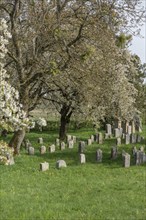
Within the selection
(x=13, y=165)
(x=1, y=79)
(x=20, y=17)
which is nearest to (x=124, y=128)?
(x=20, y=17)

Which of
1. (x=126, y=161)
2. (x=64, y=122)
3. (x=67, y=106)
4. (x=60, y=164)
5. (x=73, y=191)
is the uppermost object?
(x=67, y=106)

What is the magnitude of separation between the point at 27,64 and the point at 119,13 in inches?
188

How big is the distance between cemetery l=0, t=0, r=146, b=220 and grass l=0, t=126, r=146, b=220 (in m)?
0.03

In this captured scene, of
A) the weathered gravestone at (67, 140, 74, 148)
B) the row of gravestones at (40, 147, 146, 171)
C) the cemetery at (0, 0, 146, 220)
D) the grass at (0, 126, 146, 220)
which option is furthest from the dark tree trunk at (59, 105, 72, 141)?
the row of gravestones at (40, 147, 146, 171)

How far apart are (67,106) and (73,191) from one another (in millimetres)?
15328

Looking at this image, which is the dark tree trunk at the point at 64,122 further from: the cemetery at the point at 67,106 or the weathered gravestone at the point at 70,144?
the weathered gravestone at the point at 70,144

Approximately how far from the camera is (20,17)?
73.0 ft

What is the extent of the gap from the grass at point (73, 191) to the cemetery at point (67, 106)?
3 centimetres

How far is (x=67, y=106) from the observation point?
28.9 meters

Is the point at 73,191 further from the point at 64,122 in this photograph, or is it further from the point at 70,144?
the point at 64,122

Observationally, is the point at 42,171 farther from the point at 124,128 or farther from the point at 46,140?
the point at 124,128

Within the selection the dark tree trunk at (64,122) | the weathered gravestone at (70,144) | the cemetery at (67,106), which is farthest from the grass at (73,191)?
the dark tree trunk at (64,122)

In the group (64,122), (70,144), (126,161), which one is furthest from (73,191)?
(64,122)

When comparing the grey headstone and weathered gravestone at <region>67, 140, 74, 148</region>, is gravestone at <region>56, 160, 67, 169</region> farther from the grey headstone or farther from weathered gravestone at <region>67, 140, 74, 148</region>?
weathered gravestone at <region>67, 140, 74, 148</region>
